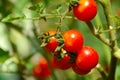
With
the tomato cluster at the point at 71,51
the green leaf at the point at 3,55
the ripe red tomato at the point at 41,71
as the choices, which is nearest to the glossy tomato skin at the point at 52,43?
the tomato cluster at the point at 71,51

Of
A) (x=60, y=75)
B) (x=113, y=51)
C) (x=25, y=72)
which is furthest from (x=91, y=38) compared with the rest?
(x=113, y=51)

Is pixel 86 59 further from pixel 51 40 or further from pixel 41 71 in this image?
pixel 41 71

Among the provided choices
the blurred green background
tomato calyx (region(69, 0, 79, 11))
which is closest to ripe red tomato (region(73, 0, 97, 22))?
tomato calyx (region(69, 0, 79, 11))

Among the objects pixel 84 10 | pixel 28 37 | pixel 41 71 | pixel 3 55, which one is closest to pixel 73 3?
pixel 84 10

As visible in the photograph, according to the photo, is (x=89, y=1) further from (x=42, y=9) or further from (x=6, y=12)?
(x=6, y=12)

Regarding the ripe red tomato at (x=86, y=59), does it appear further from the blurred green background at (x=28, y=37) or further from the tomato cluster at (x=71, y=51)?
the blurred green background at (x=28, y=37)

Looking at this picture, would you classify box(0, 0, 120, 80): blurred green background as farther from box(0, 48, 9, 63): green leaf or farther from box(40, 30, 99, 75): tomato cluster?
box(40, 30, 99, 75): tomato cluster
